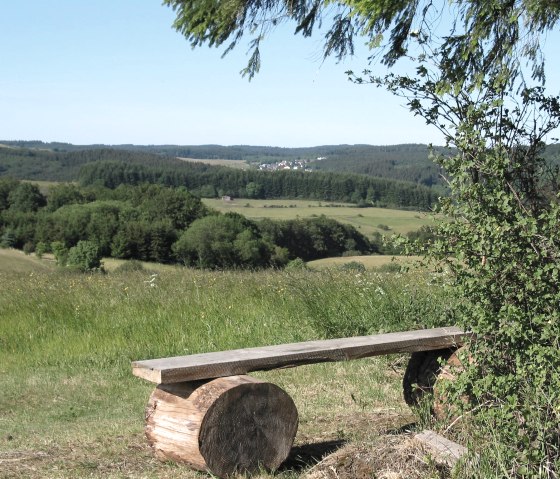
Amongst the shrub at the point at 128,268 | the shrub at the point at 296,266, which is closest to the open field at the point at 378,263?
the shrub at the point at 296,266

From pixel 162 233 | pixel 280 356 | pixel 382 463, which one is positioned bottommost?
pixel 162 233

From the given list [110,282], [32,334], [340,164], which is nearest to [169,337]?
[32,334]

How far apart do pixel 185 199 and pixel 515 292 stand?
4056 cm

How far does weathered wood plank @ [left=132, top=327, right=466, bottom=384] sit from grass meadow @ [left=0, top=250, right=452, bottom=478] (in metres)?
0.50

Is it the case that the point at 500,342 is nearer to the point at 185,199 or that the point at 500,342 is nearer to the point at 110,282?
the point at 110,282

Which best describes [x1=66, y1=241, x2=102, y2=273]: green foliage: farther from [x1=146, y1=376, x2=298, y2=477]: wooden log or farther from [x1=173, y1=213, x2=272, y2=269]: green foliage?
[x1=146, y1=376, x2=298, y2=477]: wooden log

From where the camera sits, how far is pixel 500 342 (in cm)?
384

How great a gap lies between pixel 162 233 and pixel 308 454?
32485 mm

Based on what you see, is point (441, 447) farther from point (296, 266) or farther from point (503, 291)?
point (296, 266)

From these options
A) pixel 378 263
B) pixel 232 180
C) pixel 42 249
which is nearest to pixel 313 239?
pixel 42 249

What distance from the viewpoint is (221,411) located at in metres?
3.88

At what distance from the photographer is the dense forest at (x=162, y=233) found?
31.5 metres

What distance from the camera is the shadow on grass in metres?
4.24

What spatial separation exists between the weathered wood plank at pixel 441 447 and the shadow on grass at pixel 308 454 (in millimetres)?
590
